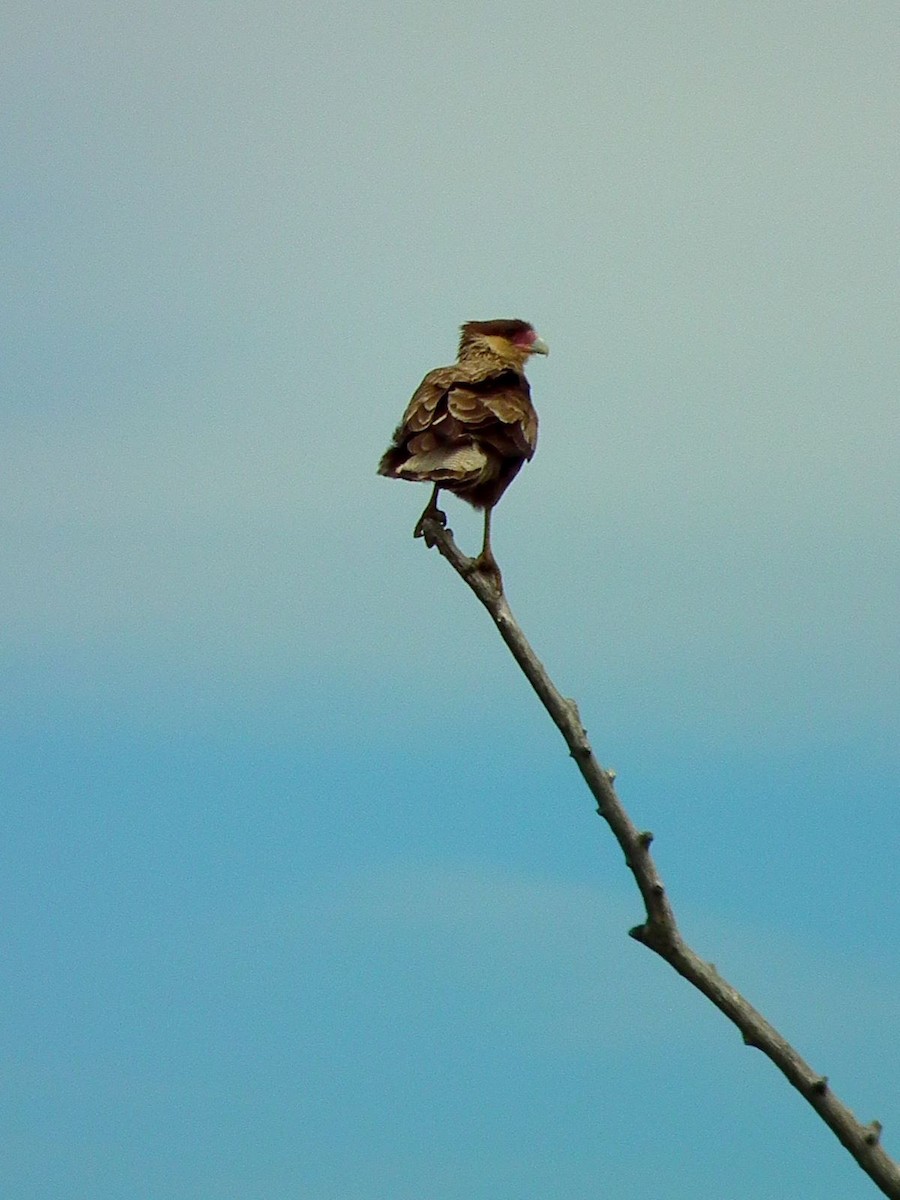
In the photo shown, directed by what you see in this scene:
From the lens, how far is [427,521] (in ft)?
23.5

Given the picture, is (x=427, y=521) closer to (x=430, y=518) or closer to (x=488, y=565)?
(x=430, y=518)

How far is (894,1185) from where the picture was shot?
5625 millimetres

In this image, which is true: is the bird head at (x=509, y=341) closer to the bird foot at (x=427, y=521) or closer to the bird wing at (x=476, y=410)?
the bird wing at (x=476, y=410)

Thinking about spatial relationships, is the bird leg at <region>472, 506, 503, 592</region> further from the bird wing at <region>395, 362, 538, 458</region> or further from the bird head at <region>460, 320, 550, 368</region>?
the bird head at <region>460, 320, 550, 368</region>

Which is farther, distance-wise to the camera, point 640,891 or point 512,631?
point 512,631

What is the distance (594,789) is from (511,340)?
141 inches

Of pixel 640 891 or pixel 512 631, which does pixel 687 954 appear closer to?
pixel 640 891

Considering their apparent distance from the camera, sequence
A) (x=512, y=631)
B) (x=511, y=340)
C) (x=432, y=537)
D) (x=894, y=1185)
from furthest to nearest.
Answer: (x=511, y=340)
(x=432, y=537)
(x=512, y=631)
(x=894, y=1185)

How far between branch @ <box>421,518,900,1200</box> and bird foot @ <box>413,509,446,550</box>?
118cm

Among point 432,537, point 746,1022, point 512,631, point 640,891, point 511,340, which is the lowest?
point 746,1022

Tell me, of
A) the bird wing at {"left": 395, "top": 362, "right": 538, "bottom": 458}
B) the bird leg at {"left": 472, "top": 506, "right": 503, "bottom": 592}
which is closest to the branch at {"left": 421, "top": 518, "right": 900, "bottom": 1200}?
the bird leg at {"left": 472, "top": 506, "right": 503, "bottom": 592}

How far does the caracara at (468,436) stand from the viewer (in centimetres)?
700

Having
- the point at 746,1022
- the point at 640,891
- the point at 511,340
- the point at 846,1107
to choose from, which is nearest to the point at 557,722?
the point at 640,891

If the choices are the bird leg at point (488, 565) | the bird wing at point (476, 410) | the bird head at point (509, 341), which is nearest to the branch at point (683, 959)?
the bird leg at point (488, 565)
